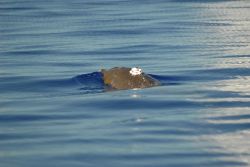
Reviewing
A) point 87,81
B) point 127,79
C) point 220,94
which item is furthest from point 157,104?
point 87,81

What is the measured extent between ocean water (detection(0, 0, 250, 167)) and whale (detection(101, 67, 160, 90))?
0.15 meters

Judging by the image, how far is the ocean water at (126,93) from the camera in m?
7.99

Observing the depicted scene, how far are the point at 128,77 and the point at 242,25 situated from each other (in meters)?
8.04

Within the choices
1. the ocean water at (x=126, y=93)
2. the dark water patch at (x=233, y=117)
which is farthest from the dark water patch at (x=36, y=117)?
the dark water patch at (x=233, y=117)

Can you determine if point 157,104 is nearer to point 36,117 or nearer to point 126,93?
point 126,93

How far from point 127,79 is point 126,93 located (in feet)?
2.44

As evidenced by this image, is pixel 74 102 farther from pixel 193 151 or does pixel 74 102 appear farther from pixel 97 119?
pixel 193 151

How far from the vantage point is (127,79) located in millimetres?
11977

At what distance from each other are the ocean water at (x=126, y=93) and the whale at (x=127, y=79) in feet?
0.48

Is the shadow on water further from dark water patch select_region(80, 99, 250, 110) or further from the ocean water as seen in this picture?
dark water patch select_region(80, 99, 250, 110)

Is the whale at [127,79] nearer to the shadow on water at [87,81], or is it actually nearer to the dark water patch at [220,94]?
the shadow on water at [87,81]

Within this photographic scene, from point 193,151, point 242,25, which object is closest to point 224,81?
point 193,151

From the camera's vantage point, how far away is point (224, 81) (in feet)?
Result: 39.9

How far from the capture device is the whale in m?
11.8
